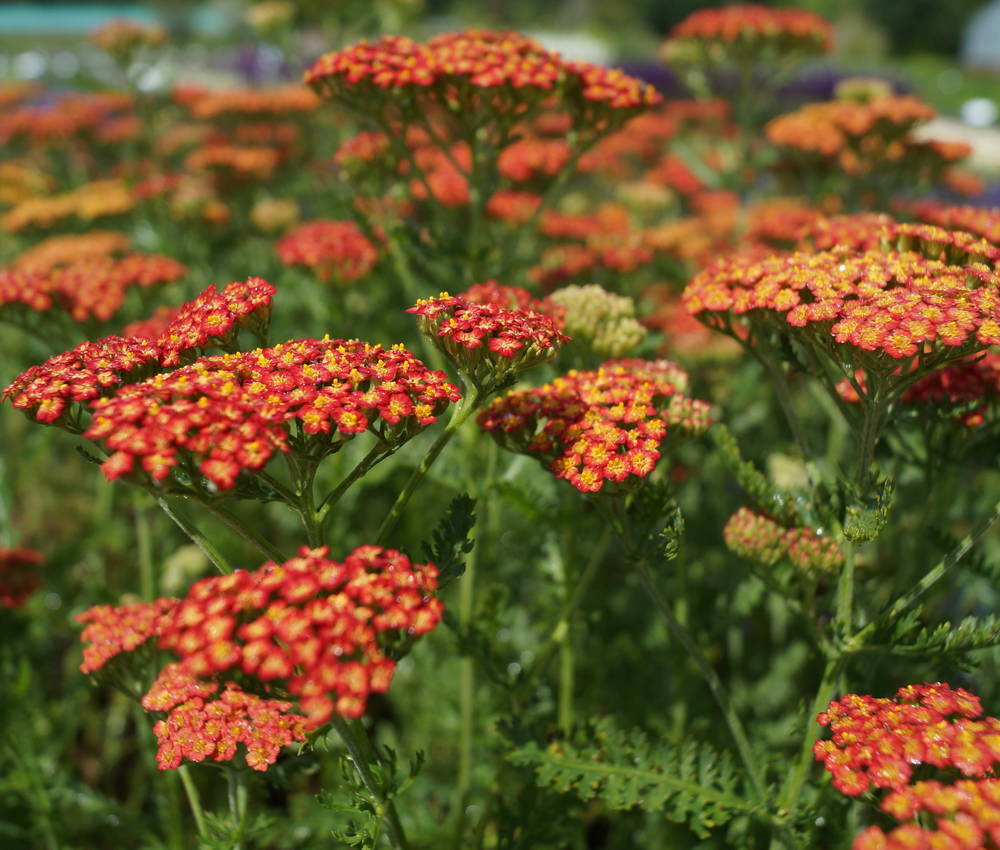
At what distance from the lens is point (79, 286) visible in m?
3.23

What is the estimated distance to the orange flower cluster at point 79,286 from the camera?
3045 mm

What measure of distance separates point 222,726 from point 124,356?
3.01 ft

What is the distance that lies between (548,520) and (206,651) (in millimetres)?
1498

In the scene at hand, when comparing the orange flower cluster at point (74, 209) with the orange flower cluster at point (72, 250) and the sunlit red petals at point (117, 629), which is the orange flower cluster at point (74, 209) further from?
the sunlit red petals at point (117, 629)

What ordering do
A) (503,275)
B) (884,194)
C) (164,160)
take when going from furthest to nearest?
(164,160) < (884,194) < (503,275)

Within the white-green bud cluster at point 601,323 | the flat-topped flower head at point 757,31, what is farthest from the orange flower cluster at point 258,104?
the white-green bud cluster at point 601,323

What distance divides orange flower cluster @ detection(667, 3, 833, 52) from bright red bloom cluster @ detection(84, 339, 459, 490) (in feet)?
13.5

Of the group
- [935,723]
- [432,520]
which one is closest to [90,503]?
[432,520]

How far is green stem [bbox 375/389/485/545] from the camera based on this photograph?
2035 millimetres

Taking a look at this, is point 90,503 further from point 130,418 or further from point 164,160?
point 130,418

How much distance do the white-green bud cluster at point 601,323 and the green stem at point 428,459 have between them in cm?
77

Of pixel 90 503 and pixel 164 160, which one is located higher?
pixel 164 160

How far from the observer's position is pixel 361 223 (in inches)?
132

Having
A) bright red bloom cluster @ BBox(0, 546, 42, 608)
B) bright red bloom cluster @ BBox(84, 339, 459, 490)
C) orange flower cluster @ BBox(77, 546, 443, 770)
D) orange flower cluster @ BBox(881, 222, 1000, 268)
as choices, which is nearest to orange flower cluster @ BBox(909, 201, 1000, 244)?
orange flower cluster @ BBox(881, 222, 1000, 268)
